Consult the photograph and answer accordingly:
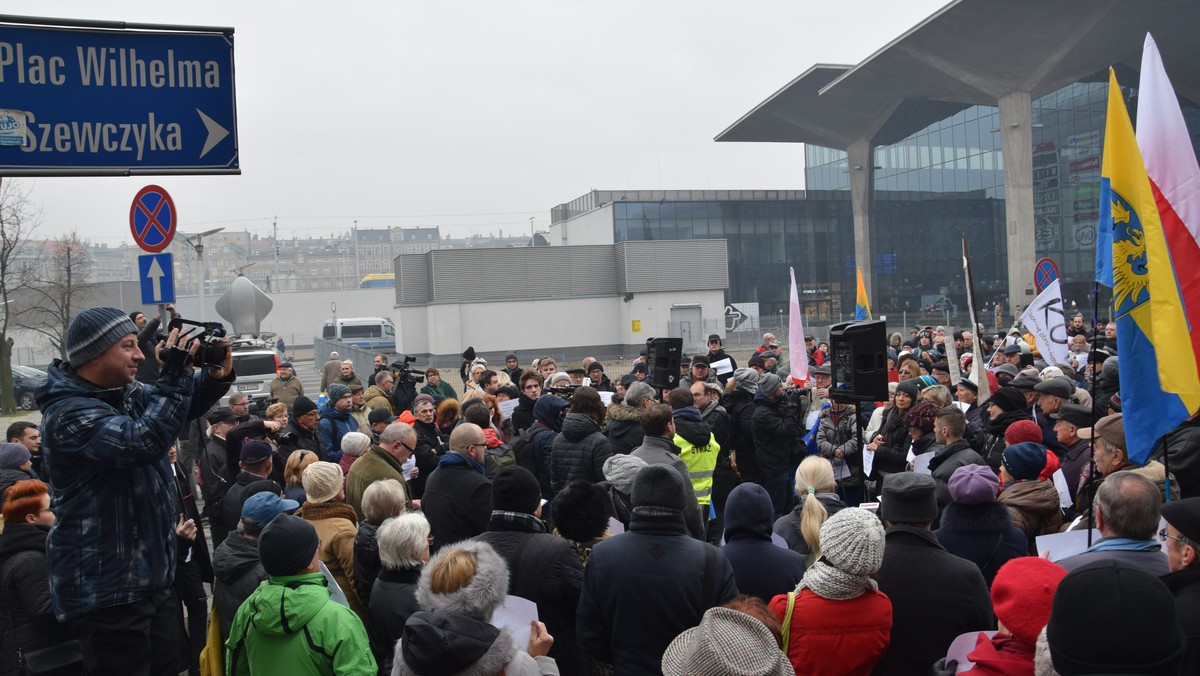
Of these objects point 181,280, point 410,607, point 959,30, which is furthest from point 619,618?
point 181,280

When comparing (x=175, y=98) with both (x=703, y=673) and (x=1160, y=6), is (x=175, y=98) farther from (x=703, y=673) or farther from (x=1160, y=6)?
(x=1160, y=6)

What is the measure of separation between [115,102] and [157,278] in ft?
6.12

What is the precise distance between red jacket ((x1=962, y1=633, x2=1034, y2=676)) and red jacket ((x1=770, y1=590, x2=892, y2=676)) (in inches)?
19.5

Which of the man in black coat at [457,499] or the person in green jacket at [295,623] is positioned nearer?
the person in green jacket at [295,623]

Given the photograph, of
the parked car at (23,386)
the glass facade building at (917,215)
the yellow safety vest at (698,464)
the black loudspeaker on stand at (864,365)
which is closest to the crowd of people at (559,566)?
the black loudspeaker on stand at (864,365)

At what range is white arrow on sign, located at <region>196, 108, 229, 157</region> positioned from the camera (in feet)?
16.0

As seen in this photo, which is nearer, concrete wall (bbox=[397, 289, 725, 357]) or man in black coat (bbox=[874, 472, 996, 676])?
man in black coat (bbox=[874, 472, 996, 676])

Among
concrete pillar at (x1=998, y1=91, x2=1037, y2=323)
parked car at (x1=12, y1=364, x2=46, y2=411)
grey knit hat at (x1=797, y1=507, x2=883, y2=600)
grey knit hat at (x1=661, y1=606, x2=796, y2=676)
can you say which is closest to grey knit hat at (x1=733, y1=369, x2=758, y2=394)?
grey knit hat at (x1=797, y1=507, x2=883, y2=600)

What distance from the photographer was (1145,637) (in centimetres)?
217

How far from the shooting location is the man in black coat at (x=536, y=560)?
450 cm

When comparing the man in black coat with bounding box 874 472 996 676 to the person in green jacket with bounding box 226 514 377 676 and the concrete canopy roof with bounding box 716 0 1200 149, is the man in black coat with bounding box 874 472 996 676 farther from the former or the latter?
the concrete canopy roof with bounding box 716 0 1200 149

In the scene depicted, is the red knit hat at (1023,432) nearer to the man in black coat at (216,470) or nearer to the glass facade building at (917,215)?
the man in black coat at (216,470)

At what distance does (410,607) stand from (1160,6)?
43.4 m

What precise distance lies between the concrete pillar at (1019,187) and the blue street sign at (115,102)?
45.2 meters
